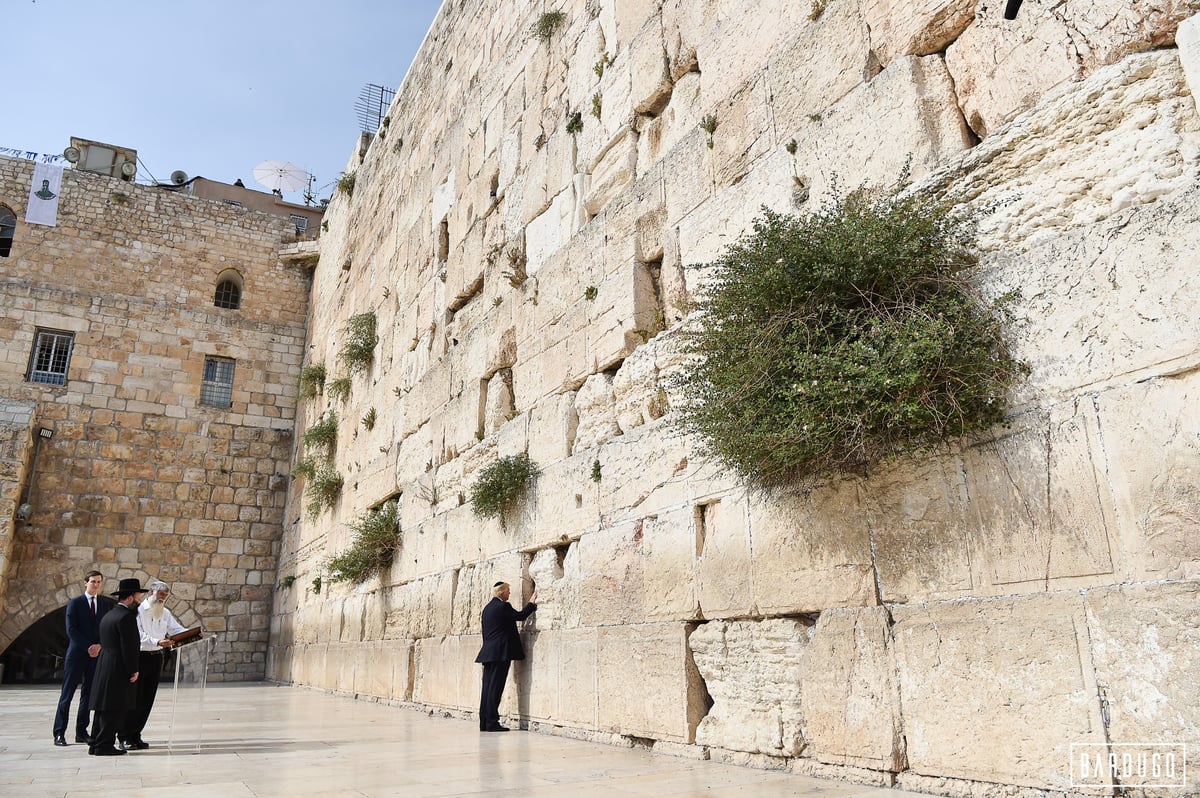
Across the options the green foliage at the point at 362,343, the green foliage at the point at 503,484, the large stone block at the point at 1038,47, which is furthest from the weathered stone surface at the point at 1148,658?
the green foliage at the point at 362,343

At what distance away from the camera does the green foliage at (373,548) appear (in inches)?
337

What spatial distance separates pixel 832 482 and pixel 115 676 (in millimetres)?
4090

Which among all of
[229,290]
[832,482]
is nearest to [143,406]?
[229,290]

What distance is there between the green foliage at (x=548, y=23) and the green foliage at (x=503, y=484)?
361 cm

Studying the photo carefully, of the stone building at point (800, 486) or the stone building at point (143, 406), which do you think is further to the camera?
the stone building at point (143, 406)

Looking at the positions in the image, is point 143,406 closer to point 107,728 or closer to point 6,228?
point 6,228

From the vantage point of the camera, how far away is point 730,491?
4230 millimetres

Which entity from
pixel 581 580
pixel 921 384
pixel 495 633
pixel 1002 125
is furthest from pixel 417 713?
pixel 1002 125

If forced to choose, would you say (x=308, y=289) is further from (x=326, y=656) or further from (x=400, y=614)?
(x=400, y=614)

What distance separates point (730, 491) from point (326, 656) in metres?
7.71

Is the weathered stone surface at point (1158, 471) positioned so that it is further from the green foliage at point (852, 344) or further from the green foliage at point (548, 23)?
the green foliage at point (548, 23)

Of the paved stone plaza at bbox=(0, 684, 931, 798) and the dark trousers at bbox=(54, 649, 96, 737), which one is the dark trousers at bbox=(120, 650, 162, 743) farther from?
the dark trousers at bbox=(54, 649, 96, 737)

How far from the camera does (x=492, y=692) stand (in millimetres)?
5711

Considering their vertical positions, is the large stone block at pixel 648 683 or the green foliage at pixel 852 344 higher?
the green foliage at pixel 852 344
